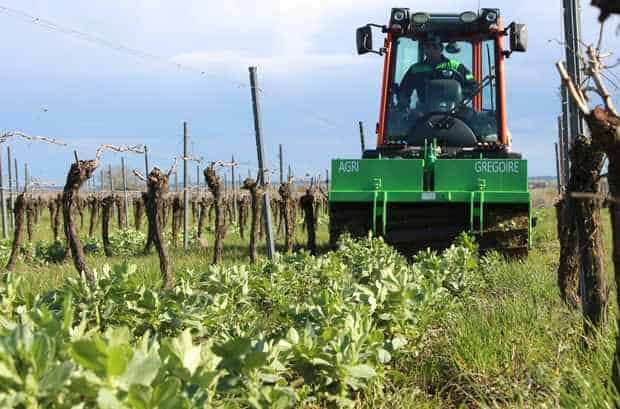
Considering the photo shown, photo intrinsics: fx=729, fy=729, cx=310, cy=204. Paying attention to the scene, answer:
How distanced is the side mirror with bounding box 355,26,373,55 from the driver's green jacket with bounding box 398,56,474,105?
2.93 ft

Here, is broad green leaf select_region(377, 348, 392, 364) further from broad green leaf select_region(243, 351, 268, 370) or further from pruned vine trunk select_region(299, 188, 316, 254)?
pruned vine trunk select_region(299, 188, 316, 254)

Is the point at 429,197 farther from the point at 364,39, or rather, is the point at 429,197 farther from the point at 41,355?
the point at 41,355

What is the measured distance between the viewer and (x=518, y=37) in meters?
8.98

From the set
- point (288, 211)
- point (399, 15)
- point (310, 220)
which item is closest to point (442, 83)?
point (399, 15)

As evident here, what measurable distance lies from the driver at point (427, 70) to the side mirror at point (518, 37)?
0.77m

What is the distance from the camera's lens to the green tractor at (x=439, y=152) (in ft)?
28.0

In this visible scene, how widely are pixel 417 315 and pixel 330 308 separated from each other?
0.93m

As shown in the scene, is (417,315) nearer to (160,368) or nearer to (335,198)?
(160,368)

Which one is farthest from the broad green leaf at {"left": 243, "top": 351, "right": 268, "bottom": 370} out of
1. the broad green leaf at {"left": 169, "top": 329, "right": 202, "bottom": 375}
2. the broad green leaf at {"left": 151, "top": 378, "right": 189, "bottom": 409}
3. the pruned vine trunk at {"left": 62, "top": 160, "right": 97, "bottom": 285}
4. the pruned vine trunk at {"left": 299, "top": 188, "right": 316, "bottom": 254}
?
the pruned vine trunk at {"left": 299, "top": 188, "right": 316, "bottom": 254}

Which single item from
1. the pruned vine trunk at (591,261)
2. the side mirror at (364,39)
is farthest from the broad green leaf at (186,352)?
the side mirror at (364,39)

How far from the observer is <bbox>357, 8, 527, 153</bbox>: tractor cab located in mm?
9438

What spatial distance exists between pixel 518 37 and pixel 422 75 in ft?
4.33

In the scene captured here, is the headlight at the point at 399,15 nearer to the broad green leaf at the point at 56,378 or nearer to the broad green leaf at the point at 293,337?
the broad green leaf at the point at 293,337

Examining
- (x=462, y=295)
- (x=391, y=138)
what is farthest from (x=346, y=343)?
(x=391, y=138)
